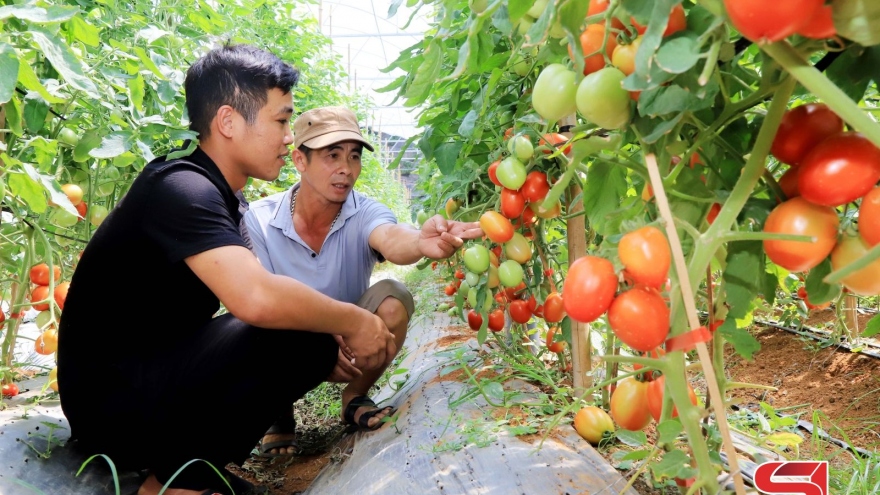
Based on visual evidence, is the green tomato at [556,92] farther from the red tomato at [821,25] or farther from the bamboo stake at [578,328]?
the bamboo stake at [578,328]

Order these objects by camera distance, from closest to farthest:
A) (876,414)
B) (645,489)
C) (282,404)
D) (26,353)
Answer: (645,489), (282,404), (876,414), (26,353)

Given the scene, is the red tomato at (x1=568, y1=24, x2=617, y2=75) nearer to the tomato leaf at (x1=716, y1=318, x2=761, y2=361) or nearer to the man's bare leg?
the tomato leaf at (x1=716, y1=318, x2=761, y2=361)

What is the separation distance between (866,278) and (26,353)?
3.13m

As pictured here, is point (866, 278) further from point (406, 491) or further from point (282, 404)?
point (282, 404)

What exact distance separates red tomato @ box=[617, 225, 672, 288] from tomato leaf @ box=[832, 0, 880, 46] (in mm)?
199

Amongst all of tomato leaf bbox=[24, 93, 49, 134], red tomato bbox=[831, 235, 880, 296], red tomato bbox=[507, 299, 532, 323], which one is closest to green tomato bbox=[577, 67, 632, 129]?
red tomato bbox=[831, 235, 880, 296]

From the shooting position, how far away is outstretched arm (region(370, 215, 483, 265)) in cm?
168

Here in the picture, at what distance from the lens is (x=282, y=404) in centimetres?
172

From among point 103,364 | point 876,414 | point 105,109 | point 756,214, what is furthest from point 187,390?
point 876,414

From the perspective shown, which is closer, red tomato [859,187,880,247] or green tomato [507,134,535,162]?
red tomato [859,187,880,247]

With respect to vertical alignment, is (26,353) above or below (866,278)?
below

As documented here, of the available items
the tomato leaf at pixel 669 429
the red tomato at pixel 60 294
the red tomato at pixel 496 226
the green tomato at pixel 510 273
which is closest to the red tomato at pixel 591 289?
the tomato leaf at pixel 669 429

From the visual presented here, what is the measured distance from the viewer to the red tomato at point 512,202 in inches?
53.7

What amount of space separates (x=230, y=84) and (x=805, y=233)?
1.53 meters
